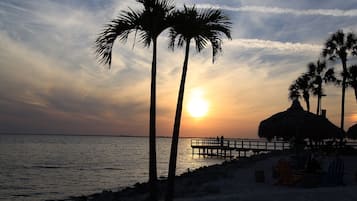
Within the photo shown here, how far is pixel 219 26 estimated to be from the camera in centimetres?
1016

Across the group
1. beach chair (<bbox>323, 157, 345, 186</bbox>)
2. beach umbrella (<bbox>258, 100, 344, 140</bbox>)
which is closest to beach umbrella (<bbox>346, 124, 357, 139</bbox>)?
beach umbrella (<bbox>258, 100, 344, 140</bbox>)

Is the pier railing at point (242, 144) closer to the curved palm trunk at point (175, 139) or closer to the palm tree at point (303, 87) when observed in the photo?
the palm tree at point (303, 87)

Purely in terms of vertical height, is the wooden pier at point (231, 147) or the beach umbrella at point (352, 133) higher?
the beach umbrella at point (352, 133)

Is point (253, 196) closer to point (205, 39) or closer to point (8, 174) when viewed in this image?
point (205, 39)

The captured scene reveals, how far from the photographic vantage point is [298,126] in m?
20.3

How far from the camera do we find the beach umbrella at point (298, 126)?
66.6 ft

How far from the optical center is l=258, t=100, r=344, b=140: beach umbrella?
2031cm

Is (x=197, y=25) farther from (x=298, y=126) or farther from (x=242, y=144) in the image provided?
(x=242, y=144)

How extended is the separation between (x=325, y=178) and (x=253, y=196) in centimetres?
428

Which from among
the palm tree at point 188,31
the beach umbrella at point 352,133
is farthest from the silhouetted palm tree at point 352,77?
the palm tree at point 188,31

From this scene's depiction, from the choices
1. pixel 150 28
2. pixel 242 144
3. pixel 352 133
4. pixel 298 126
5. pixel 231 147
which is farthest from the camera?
pixel 231 147

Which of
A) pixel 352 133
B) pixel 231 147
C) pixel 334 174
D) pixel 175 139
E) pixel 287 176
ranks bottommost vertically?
pixel 231 147

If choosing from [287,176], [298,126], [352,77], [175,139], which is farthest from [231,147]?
[175,139]

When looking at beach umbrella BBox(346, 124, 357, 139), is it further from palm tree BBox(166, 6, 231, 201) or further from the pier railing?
palm tree BBox(166, 6, 231, 201)
